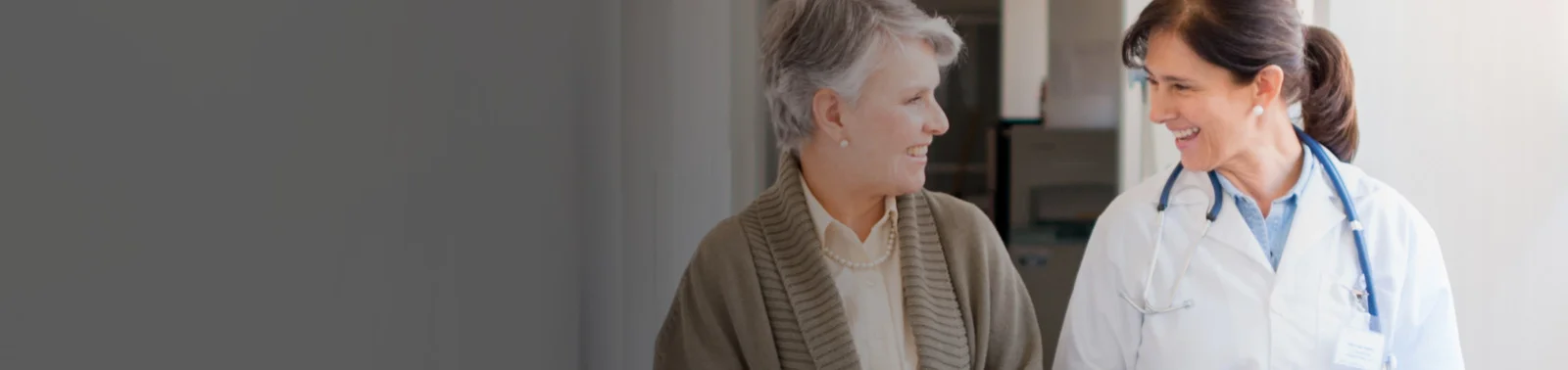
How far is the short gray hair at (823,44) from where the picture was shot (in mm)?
1343

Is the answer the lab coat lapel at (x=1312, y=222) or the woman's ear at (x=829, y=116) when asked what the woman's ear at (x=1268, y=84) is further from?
the woman's ear at (x=829, y=116)

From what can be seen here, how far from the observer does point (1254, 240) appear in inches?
63.1

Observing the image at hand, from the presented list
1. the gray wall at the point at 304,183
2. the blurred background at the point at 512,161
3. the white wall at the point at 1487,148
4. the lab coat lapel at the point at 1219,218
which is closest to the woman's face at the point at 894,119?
the blurred background at the point at 512,161

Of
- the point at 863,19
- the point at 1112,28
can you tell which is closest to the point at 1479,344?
the point at 1112,28

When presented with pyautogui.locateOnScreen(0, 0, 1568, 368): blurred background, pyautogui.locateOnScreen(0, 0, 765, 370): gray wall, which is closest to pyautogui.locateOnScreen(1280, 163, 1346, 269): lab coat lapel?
pyautogui.locateOnScreen(0, 0, 1568, 368): blurred background

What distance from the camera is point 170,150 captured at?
479 millimetres

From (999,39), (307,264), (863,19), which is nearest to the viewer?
(307,264)

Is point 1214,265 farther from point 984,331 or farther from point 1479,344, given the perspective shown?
point 1479,344

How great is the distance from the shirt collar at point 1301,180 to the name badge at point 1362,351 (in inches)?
8.1

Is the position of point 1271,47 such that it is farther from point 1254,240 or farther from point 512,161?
point 512,161

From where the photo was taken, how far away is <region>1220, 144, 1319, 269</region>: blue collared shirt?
162 cm

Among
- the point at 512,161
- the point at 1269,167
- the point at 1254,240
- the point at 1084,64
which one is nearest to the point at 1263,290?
the point at 1254,240

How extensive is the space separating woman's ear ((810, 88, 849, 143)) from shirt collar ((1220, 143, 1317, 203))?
60 centimetres

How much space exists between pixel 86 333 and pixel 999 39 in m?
1.45
